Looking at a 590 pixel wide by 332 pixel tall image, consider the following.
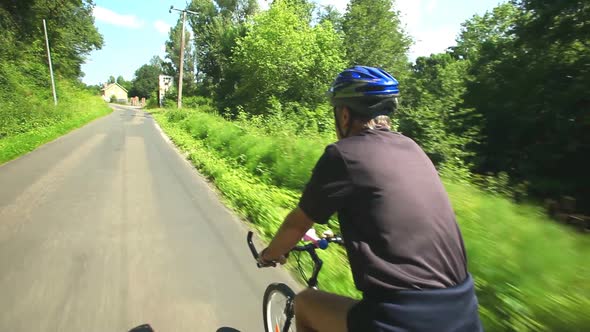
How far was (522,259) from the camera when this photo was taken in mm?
3711

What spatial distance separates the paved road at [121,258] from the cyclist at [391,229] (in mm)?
2369

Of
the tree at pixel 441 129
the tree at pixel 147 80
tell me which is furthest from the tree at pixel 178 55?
the tree at pixel 441 129

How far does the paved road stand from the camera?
3730mm

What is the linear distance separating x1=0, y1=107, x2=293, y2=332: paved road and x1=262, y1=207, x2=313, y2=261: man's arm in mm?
1846

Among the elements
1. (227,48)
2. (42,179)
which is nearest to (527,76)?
(42,179)

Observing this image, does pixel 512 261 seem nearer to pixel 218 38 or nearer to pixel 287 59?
pixel 287 59

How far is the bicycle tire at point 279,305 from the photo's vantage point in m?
2.68

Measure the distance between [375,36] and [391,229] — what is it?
4780 cm

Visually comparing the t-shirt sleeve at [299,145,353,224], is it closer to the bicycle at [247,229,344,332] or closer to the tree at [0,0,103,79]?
the bicycle at [247,229,344,332]

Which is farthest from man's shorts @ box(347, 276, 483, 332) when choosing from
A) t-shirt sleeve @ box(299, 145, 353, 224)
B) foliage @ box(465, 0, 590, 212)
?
foliage @ box(465, 0, 590, 212)

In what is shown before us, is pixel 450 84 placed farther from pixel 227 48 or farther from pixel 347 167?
pixel 227 48

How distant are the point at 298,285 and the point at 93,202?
4.92 meters

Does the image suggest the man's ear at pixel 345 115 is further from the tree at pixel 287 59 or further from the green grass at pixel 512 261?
the tree at pixel 287 59

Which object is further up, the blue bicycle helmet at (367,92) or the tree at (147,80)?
the blue bicycle helmet at (367,92)
